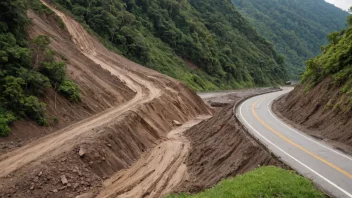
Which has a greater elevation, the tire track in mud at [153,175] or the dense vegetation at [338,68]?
the dense vegetation at [338,68]

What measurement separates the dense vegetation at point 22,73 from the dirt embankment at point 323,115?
17569mm

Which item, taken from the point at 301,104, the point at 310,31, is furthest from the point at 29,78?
the point at 310,31

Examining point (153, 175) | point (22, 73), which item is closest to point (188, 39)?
point (22, 73)

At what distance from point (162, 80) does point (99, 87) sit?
12745mm

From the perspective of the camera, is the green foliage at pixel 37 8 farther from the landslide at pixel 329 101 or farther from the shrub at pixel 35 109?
the landslide at pixel 329 101

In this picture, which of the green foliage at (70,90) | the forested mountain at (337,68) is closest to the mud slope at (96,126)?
the green foliage at (70,90)

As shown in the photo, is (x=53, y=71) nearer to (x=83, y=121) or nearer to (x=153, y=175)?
(x=83, y=121)

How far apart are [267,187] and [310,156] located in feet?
21.2

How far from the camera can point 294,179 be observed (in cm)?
1263

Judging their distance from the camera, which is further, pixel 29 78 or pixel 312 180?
pixel 29 78

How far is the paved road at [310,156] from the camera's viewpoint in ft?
44.0

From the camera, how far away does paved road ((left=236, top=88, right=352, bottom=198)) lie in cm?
1340

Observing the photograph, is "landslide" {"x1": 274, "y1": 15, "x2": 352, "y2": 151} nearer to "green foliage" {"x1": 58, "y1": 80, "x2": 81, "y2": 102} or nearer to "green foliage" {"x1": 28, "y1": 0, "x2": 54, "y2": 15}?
"green foliage" {"x1": 58, "y1": 80, "x2": 81, "y2": 102}

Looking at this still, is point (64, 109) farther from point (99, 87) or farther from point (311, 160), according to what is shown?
point (311, 160)
